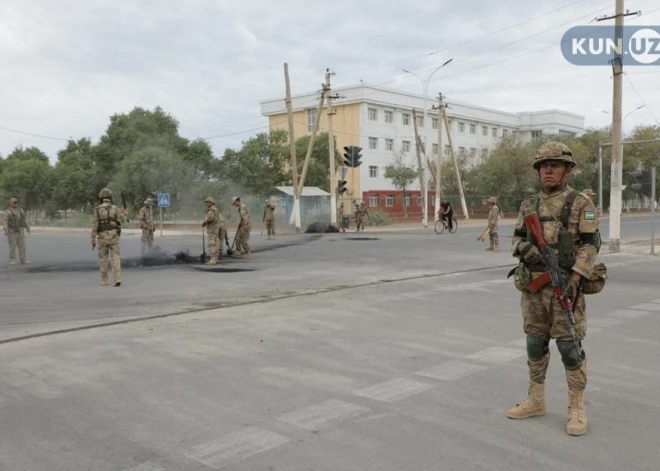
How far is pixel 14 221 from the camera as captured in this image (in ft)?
47.6

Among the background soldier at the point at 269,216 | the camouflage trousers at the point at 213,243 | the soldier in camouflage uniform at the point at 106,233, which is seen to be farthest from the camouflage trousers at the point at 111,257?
the background soldier at the point at 269,216

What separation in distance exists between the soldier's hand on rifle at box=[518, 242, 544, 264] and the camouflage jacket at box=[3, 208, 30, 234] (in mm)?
13586

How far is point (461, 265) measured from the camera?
562 inches

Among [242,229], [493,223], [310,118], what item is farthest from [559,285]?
[310,118]

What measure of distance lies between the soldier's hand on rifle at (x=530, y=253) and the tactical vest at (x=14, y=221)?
44.7ft

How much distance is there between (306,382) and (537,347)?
1.88 metres

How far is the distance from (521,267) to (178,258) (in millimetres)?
12696

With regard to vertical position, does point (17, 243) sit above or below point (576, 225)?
below

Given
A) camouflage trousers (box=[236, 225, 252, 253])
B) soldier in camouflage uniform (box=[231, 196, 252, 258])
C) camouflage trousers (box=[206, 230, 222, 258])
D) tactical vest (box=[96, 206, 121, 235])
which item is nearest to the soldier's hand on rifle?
tactical vest (box=[96, 206, 121, 235])

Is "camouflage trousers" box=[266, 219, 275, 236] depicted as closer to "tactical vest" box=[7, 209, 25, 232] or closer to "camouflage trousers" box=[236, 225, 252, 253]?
"camouflage trousers" box=[236, 225, 252, 253]

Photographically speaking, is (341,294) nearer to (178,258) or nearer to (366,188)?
(178,258)

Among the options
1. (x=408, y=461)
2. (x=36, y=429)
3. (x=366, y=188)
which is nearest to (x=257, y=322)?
(x=36, y=429)

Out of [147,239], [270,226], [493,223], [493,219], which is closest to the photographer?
[493,223]

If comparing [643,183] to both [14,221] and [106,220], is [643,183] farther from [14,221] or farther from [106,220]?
[14,221]
